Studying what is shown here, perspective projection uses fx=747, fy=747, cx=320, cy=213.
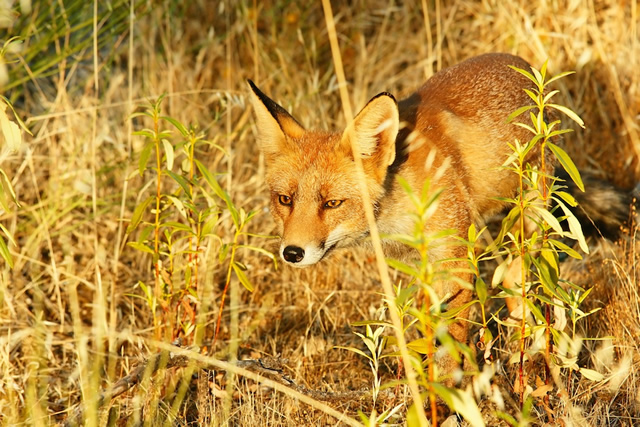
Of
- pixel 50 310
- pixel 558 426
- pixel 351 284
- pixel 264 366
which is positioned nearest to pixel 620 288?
pixel 558 426

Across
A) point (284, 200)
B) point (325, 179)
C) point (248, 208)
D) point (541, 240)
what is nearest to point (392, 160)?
point (325, 179)

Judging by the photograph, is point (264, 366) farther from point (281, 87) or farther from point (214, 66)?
point (214, 66)

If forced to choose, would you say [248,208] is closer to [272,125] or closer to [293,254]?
[272,125]

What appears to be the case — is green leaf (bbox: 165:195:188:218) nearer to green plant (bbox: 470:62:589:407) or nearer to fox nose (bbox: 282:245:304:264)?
fox nose (bbox: 282:245:304:264)

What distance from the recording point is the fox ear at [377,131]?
10.8ft

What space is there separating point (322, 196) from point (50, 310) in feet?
6.03

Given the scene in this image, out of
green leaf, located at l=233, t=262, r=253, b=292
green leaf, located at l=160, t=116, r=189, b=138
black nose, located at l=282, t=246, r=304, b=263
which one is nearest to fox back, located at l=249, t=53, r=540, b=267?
black nose, located at l=282, t=246, r=304, b=263

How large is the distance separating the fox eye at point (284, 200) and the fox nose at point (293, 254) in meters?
0.36

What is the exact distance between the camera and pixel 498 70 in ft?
13.8

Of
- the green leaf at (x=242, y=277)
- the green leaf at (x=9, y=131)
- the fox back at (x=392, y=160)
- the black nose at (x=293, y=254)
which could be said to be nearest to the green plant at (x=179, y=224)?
the green leaf at (x=242, y=277)

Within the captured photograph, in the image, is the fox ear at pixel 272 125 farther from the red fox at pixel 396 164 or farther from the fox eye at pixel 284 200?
the fox eye at pixel 284 200

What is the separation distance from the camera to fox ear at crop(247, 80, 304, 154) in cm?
357

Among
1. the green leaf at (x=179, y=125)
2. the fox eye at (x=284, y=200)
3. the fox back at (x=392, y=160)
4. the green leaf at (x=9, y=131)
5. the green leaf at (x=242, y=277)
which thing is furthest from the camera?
the fox eye at (x=284, y=200)

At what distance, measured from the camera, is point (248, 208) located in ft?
16.1
